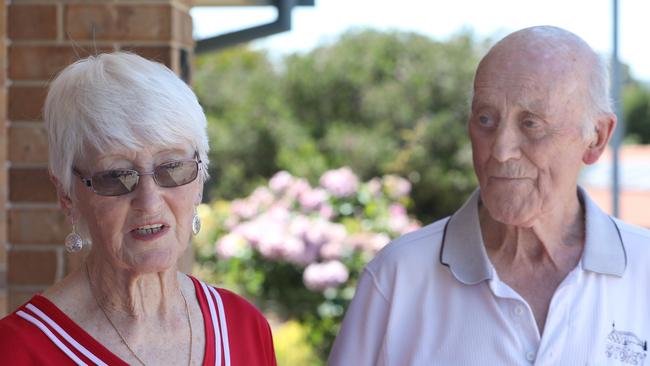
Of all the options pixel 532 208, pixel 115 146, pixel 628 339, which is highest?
pixel 115 146

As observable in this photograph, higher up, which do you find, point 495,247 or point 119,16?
point 119,16

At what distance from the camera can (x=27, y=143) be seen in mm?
3367

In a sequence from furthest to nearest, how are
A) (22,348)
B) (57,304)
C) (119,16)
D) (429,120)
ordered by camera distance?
(429,120)
(119,16)
(57,304)
(22,348)

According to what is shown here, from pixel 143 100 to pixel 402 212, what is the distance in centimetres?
588

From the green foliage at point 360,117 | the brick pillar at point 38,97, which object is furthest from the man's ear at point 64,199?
the green foliage at point 360,117

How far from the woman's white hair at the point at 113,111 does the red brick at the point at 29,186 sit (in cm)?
116

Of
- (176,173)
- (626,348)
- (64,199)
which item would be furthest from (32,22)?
(626,348)

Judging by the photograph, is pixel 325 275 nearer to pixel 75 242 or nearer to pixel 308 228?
pixel 308 228

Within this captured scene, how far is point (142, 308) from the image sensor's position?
234 cm

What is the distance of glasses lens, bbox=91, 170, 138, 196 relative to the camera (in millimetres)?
2174

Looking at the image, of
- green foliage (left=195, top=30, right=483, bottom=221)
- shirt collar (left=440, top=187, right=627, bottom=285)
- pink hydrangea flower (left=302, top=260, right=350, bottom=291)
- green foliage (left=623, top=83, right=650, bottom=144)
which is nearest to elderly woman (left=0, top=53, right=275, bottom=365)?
shirt collar (left=440, top=187, right=627, bottom=285)

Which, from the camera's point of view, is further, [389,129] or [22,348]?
[389,129]

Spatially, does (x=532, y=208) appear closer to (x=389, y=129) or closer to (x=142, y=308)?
(x=142, y=308)

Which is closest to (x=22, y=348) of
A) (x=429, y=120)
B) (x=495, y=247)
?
(x=495, y=247)
